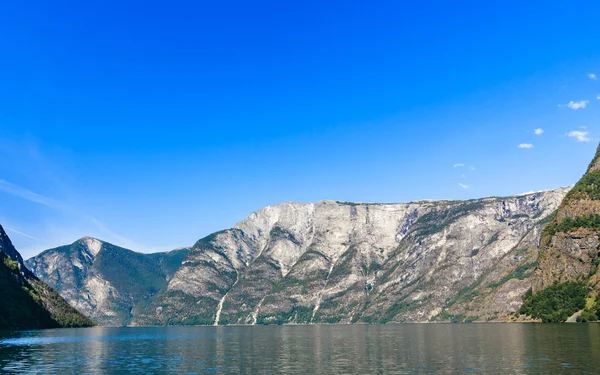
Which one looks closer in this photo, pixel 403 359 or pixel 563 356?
pixel 563 356

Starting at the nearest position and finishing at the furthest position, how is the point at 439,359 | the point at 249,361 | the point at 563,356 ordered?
the point at 563,356 → the point at 439,359 → the point at 249,361

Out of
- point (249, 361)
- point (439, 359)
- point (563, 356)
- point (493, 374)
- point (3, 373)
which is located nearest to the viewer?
point (493, 374)

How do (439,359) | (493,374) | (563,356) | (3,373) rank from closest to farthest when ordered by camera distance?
(493,374), (3,373), (563,356), (439,359)

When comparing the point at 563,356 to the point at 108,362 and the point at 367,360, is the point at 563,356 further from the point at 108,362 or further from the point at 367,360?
the point at 108,362

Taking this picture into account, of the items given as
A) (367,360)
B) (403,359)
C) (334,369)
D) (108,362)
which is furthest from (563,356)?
(108,362)

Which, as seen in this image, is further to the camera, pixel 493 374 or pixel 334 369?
pixel 334 369

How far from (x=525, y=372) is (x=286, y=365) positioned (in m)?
38.5

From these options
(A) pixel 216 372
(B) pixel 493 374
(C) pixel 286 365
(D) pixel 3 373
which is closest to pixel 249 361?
(C) pixel 286 365

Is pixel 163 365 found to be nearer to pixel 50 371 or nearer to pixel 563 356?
pixel 50 371

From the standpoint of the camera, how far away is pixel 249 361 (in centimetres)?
9631

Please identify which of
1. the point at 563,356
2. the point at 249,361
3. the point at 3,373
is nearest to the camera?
the point at 3,373

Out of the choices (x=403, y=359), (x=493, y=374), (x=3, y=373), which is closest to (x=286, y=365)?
(x=403, y=359)

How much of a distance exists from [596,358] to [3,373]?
90550 millimetres

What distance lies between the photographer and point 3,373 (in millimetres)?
77000
